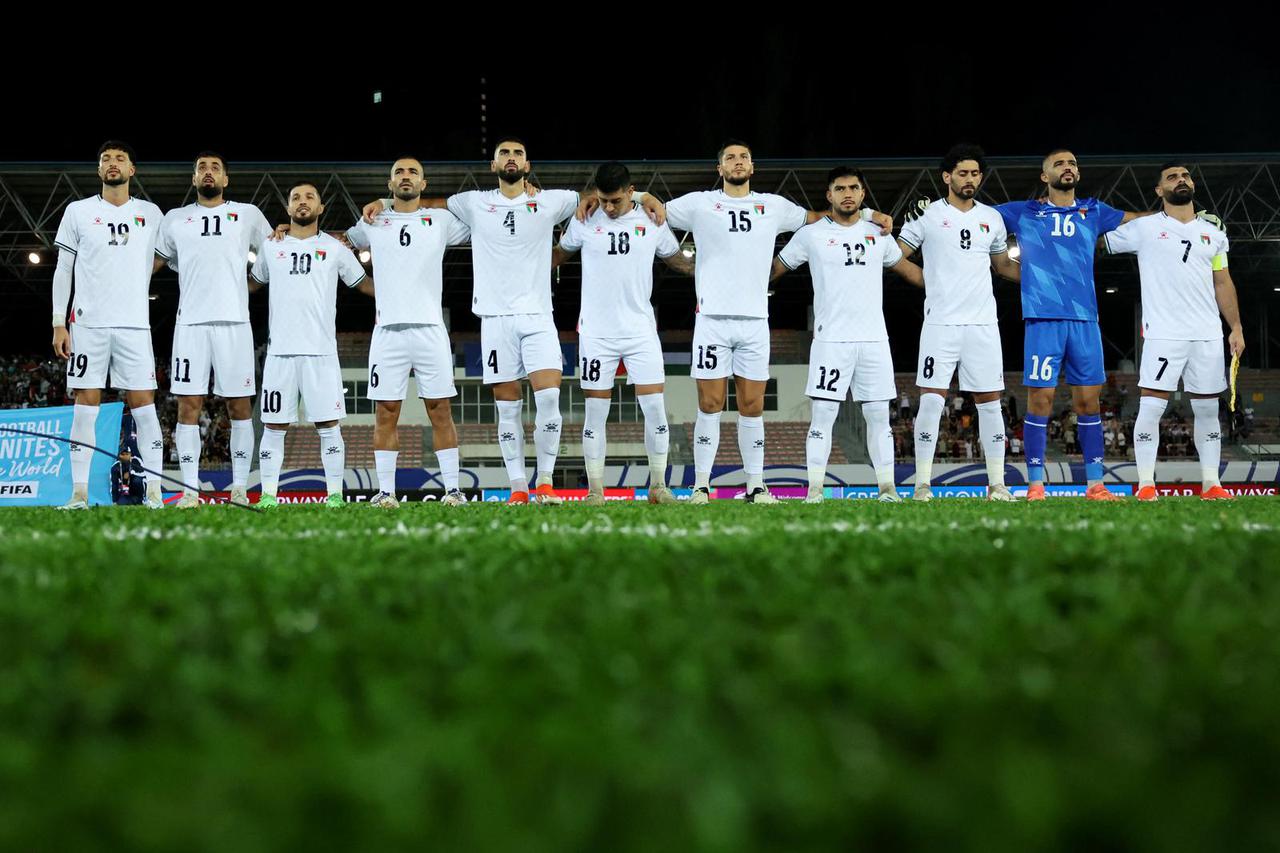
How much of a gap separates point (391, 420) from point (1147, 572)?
5.91m

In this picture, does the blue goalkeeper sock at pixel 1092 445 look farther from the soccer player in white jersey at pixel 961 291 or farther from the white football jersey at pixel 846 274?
the white football jersey at pixel 846 274

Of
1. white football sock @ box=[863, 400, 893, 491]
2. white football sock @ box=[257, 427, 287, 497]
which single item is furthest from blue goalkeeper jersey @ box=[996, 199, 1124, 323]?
white football sock @ box=[257, 427, 287, 497]

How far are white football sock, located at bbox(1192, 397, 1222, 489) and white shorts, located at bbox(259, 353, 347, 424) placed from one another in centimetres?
659

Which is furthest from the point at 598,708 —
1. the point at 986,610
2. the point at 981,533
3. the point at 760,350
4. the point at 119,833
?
the point at 760,350

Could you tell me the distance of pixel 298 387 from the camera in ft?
25.5

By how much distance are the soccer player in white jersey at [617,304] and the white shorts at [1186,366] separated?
147 inches

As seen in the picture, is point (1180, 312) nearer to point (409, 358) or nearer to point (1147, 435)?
point (1147, 435)

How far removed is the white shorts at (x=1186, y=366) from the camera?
25.4 ft

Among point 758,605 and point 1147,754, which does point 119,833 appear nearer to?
point 1147,754

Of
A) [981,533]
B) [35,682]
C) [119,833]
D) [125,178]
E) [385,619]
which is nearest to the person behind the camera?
[119,833]

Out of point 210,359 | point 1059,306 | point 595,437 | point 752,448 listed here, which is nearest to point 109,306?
point 210,359

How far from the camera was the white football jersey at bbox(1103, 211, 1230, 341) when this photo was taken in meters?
7.80

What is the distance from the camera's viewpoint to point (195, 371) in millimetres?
7539

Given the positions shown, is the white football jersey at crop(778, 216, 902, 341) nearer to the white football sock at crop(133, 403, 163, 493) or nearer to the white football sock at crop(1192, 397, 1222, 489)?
the white football sock at crop(1192, 397, 1222, 489)
